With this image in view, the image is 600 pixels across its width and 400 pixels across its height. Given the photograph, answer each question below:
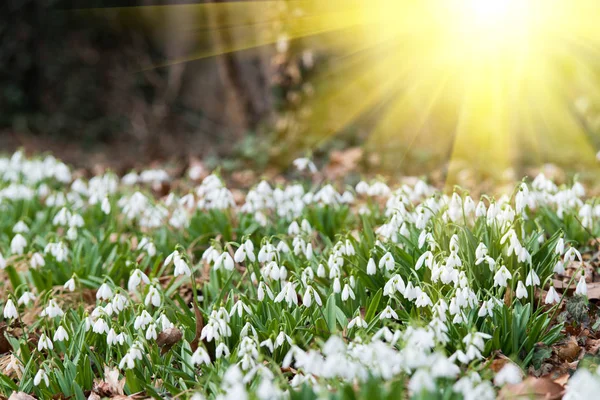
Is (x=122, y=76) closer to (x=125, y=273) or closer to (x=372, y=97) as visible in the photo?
(x=372, y=97)

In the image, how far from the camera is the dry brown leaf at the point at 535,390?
1959 mm

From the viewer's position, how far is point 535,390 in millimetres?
2027

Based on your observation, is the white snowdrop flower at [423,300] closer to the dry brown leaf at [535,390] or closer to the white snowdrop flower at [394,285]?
the white snowdrop flower at [394,285]

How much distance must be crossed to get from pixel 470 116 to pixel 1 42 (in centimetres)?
775

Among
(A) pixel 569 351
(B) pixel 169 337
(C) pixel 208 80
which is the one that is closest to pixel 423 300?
(A) pixel 569 351

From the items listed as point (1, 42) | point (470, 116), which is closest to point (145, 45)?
point (1, 42)

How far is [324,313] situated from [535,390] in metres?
0.94

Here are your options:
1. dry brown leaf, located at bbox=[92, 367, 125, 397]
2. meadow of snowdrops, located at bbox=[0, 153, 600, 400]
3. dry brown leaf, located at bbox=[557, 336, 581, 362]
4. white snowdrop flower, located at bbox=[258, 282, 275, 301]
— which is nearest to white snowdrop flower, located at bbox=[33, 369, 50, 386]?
meadow of snowdrops, located at bbox=[0, 153, 600, 400]

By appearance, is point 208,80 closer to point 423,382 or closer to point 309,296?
point 309,296

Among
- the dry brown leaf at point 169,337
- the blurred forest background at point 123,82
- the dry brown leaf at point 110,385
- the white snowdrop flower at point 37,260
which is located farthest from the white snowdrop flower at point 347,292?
the blurred forest background at point 123,82

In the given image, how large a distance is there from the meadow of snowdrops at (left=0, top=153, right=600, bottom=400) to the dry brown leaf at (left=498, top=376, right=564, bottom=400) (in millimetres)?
61

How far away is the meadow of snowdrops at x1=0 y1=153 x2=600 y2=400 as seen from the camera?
198 centimetres

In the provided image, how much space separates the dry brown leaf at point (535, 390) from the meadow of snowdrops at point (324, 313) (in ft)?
0.20

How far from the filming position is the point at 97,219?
15.4ft
